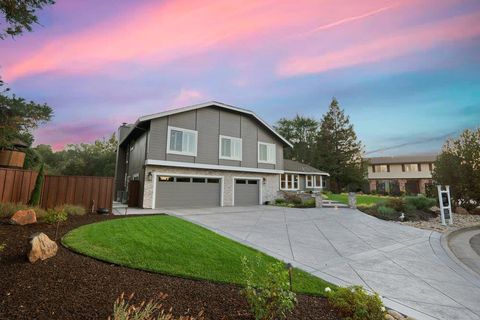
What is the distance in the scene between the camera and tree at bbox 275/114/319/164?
47.7 meters

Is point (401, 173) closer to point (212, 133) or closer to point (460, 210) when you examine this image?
point (460, 210)

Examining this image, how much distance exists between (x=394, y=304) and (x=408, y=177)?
44.7 meters

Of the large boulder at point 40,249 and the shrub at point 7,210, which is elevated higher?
the shrub at point 7,210

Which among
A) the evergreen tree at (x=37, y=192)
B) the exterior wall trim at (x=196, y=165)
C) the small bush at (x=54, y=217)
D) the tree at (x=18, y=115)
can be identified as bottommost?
the small bush at (x=54, y=217)

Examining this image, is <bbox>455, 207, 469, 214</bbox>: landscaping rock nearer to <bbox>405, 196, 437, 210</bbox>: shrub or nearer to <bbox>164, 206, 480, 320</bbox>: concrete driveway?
<bbox>405, 196, 437, 210</bbox>: shrub

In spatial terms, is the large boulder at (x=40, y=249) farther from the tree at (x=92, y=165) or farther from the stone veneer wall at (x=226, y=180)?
the tree at (x=92, y=165)

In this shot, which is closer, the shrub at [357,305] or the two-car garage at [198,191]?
the shrub at [357,305]

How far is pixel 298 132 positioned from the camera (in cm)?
4969

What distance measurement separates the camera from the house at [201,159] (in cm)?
1494

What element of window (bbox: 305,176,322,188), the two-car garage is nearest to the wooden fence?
the two-car garage

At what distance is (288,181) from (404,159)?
94.7ft

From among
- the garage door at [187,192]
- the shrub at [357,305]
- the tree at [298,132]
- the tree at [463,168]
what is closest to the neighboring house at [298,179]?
the garage door at [187,192]

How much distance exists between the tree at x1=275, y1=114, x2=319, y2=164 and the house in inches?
1049

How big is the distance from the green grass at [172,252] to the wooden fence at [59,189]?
4219 millimetres
